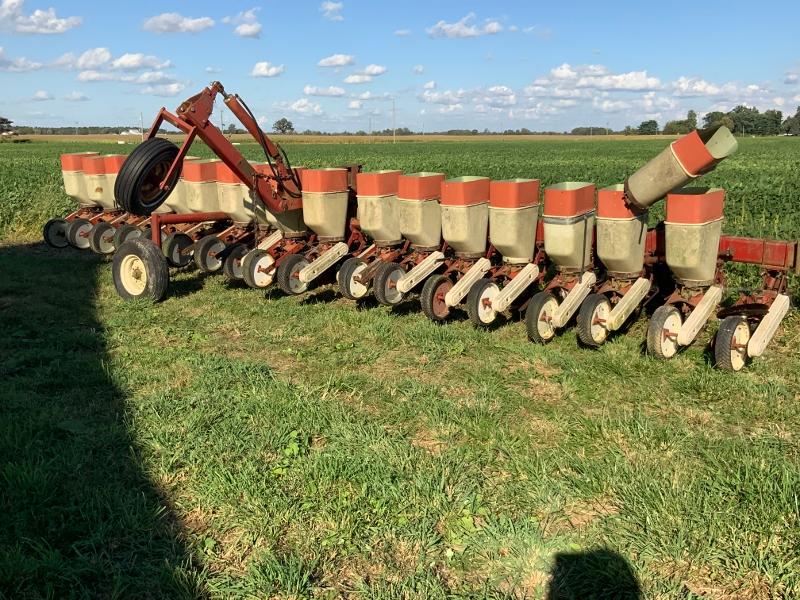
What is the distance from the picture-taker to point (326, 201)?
757 centimetres

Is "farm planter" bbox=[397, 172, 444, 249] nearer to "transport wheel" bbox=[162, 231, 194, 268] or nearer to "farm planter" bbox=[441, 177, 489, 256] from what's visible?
"farm planter" bbox=[441, 177, 489, 256]

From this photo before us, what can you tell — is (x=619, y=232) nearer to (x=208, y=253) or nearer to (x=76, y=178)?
(x=208, y=253)

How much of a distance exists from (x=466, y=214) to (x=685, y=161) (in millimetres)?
2115

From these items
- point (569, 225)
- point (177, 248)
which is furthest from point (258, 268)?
point (569, 225)

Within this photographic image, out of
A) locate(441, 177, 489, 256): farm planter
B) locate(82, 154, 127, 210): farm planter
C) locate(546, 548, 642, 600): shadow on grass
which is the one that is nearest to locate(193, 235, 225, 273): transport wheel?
locate(82, 154, 127, 210): farm planter

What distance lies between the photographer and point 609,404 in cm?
456

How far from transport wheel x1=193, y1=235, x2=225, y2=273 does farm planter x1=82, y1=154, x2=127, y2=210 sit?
125 inches

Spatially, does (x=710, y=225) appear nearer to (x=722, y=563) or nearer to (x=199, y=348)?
(x=722, y=563)

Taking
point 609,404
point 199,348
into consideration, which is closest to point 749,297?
point 609,404

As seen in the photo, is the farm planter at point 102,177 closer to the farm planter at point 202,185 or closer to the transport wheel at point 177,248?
the farm planter at point 202,185

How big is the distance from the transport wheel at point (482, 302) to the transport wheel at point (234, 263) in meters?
3.47

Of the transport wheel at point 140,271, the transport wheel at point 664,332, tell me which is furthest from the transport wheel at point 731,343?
the transport wheel at point 140,271

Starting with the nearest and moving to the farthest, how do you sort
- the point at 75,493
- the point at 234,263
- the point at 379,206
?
the point at 75,493 < the point at 379,206 < the point at 234,263

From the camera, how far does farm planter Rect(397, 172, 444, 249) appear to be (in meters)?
6.76
